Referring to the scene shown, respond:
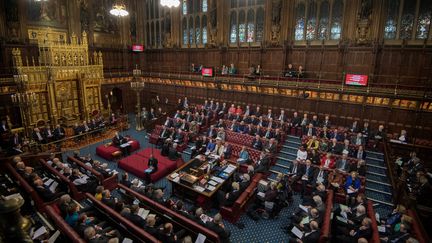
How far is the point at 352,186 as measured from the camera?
8.59 meters

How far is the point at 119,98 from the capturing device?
78.1 feet

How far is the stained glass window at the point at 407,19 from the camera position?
13.1 metres

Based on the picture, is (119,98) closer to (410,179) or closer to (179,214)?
(179,214)

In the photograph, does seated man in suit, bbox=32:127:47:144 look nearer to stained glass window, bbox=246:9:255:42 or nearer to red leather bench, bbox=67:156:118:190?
red leather bench, bbox=67:156:118:190

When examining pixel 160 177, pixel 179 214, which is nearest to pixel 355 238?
pixel 179 214

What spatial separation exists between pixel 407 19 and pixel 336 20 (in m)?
3.65

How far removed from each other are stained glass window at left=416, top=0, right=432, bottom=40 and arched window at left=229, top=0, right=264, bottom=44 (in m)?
9.11

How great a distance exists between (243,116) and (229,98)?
3.30 meters

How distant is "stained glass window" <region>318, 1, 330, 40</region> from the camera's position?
15417 mm

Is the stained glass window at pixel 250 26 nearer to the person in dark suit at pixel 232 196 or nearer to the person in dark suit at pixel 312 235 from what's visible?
the person in dark suit at pixel 232 196

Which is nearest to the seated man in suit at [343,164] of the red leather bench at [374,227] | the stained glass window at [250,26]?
the red leather bench at [374,227]

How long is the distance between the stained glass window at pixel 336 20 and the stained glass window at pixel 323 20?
0.37 metres

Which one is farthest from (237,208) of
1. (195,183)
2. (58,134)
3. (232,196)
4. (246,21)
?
(246,21)

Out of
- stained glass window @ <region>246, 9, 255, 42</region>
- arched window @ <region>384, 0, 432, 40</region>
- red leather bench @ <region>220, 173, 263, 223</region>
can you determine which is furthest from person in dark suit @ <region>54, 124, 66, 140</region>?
arched window @ <region>384, 0, 432, 40</region>
